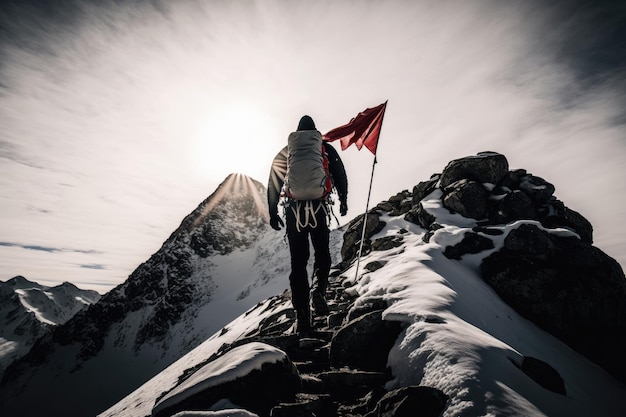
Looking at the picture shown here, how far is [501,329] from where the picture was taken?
653 centimetres

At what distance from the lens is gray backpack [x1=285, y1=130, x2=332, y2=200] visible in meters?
4.79

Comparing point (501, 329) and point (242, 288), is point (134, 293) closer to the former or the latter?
point (242, 288)

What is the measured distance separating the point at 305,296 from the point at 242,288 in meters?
60.2

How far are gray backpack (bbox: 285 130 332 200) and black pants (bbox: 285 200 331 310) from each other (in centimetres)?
22

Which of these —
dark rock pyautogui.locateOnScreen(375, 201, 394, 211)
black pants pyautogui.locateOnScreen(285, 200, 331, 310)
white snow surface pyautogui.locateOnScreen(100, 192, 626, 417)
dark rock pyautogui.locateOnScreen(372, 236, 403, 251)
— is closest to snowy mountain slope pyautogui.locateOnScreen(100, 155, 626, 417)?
white snow surface pyautogui.locateOnScreen(100, 192, 626, 417)

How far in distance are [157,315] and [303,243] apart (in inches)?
2848

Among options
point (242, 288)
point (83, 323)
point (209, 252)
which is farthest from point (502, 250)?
point (83, 323)

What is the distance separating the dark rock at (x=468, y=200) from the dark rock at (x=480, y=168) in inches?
30.9

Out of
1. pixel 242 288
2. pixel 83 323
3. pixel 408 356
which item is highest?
pixel 408 356

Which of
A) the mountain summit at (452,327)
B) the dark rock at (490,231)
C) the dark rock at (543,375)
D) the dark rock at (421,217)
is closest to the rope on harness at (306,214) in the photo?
the mountain summit at (452,327)

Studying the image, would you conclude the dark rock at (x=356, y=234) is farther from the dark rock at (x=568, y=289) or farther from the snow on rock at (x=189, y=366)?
the dark rock at (x=568, y=289)

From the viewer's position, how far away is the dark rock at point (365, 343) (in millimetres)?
3693

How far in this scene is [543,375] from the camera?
304cm

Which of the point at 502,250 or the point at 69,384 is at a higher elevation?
the point at 502,250
